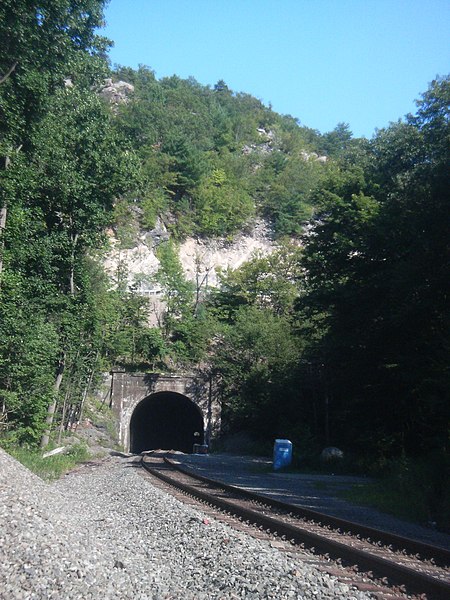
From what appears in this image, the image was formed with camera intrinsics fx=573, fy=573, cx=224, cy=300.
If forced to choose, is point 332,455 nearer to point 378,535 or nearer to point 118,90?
point 378,535

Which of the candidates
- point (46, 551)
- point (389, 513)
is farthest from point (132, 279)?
point (46, 551)

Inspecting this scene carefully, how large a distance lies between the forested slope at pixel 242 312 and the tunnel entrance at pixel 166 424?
10.9 feet

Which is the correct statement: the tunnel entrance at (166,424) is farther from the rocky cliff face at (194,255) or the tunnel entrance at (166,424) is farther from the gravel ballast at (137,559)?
the gravel ballast at (137,559)

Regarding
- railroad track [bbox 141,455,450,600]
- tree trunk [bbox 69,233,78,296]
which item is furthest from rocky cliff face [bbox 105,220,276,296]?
railroad track [bbox 141,455,450,600]

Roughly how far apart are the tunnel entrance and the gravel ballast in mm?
29606

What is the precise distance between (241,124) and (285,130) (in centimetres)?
1652

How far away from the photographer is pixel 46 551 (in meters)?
5.09

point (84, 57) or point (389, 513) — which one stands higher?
point (84, 57)

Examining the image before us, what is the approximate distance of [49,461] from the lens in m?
16.7

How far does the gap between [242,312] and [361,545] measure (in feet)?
98.6

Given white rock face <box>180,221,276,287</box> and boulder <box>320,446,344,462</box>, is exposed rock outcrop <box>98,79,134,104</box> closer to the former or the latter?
white rock face <box>180,221,276,287</box>

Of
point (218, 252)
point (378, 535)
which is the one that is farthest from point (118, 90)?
point (378, 535)

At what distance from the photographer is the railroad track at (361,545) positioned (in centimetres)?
483

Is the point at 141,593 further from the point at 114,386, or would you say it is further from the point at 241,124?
the point at 241,124
